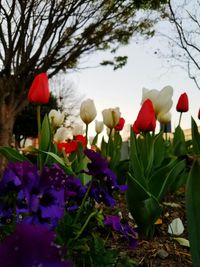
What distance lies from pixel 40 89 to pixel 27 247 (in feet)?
6.15

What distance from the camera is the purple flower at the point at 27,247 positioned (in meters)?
0.38

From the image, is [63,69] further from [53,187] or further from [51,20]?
[53,187]

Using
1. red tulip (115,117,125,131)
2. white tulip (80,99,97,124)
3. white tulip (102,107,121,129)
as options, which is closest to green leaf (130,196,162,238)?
white tulip (80,99,97,124)

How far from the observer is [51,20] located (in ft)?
32.0

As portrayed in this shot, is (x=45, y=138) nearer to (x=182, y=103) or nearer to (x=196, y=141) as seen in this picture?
(x=196, y=141)

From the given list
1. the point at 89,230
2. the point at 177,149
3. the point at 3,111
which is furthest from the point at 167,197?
the point at 3,111

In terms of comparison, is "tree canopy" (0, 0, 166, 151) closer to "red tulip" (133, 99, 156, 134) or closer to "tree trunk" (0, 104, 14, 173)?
"tree trunk" (0, 104, 14, 173)

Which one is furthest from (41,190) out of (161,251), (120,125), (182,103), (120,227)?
(120,125)

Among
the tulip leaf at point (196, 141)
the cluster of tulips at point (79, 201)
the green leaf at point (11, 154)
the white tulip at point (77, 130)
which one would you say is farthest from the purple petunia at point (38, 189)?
the white tulip at point (77, 130)

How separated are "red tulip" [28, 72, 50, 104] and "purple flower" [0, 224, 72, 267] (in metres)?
1.84

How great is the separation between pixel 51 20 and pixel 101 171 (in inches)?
359

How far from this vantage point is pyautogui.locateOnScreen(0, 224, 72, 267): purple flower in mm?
377

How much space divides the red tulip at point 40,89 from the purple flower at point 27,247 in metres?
1.84

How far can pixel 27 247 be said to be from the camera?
1.24 feet
